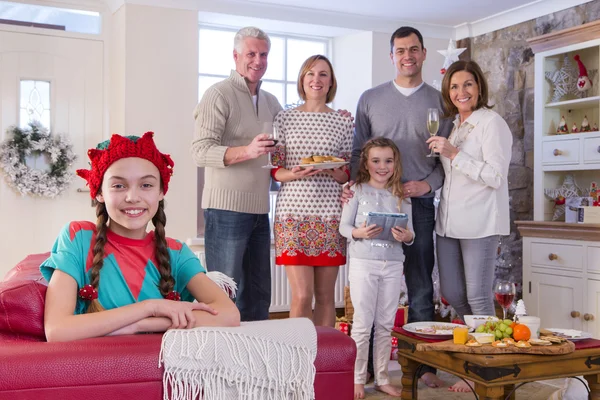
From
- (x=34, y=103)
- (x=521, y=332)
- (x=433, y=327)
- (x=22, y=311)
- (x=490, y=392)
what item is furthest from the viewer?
(x=34, y=103)

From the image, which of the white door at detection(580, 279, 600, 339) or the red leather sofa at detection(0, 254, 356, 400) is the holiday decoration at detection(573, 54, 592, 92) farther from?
the red leather sofa at detection(0, 254, 356, 400)

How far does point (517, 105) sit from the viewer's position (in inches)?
203

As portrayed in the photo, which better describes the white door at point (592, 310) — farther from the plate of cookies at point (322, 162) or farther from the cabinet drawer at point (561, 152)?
the plate of cookies at point (322, 162)

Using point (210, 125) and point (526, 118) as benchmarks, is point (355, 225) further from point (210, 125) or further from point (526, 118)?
point (526, 118)

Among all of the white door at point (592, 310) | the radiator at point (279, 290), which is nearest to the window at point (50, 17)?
the radiator at point (279, 290)

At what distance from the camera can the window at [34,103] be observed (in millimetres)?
Answer: 4637

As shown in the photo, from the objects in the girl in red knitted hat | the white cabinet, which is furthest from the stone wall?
the girl in red knitted hat

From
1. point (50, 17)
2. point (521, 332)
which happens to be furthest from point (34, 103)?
point (521, 332)

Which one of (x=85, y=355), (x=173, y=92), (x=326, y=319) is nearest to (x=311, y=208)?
(x=326, y=319)

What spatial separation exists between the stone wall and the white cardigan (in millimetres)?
2195

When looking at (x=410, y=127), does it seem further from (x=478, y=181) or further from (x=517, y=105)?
(x=517, y=105)

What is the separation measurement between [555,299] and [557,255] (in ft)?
0.91

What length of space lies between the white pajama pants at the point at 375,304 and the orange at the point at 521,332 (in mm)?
735

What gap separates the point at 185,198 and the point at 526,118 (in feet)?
8.51
